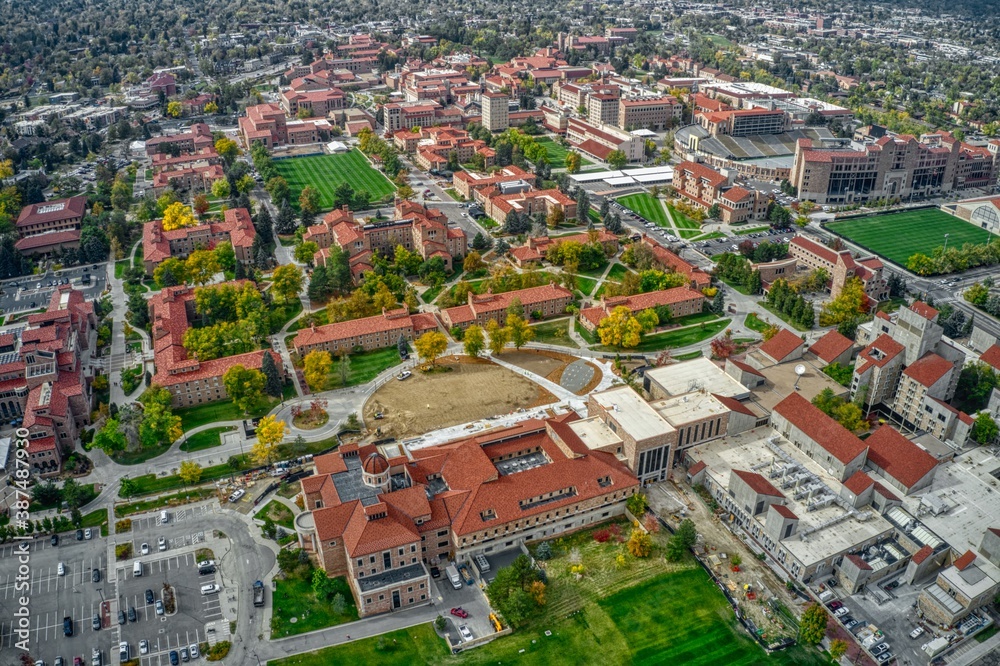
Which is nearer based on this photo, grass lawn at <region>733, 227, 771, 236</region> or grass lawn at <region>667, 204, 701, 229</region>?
Result: grass lawn at <region>733, 227, 771, 236</region>

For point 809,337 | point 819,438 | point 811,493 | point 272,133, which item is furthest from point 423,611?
point 272,133

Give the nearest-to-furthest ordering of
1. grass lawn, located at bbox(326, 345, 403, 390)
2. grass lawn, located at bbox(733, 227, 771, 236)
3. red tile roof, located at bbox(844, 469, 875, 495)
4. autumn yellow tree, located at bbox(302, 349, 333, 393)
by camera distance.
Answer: red tile roof, located at bbox(844, 469, 875, 495) < autumn yellow tree, located at bbox(302, 349, 333, 393) < grass lawn, located at bbox(326, 345, 403, 390) < grass lawn, located at bbox(733, 227, 771, 236)

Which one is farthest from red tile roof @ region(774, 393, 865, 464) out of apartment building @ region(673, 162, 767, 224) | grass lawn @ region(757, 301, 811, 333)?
apartment building @ region(673, 162, 767, 224)

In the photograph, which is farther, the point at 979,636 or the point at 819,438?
the point at 819,438

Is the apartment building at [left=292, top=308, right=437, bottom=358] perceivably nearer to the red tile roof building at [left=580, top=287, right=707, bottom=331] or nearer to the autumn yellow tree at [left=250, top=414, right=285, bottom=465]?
the autumn yellow tree at [left=250, top=414, right=285, bottom=465]

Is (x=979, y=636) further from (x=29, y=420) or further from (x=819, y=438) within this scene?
(x=29, y=420)

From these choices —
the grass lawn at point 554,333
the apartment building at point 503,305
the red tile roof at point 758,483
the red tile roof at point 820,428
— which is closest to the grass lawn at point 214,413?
the apartment building at point 503,305

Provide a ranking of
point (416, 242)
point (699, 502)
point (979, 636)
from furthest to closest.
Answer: point (416, 242), point (699, 502), point (979, 636)
